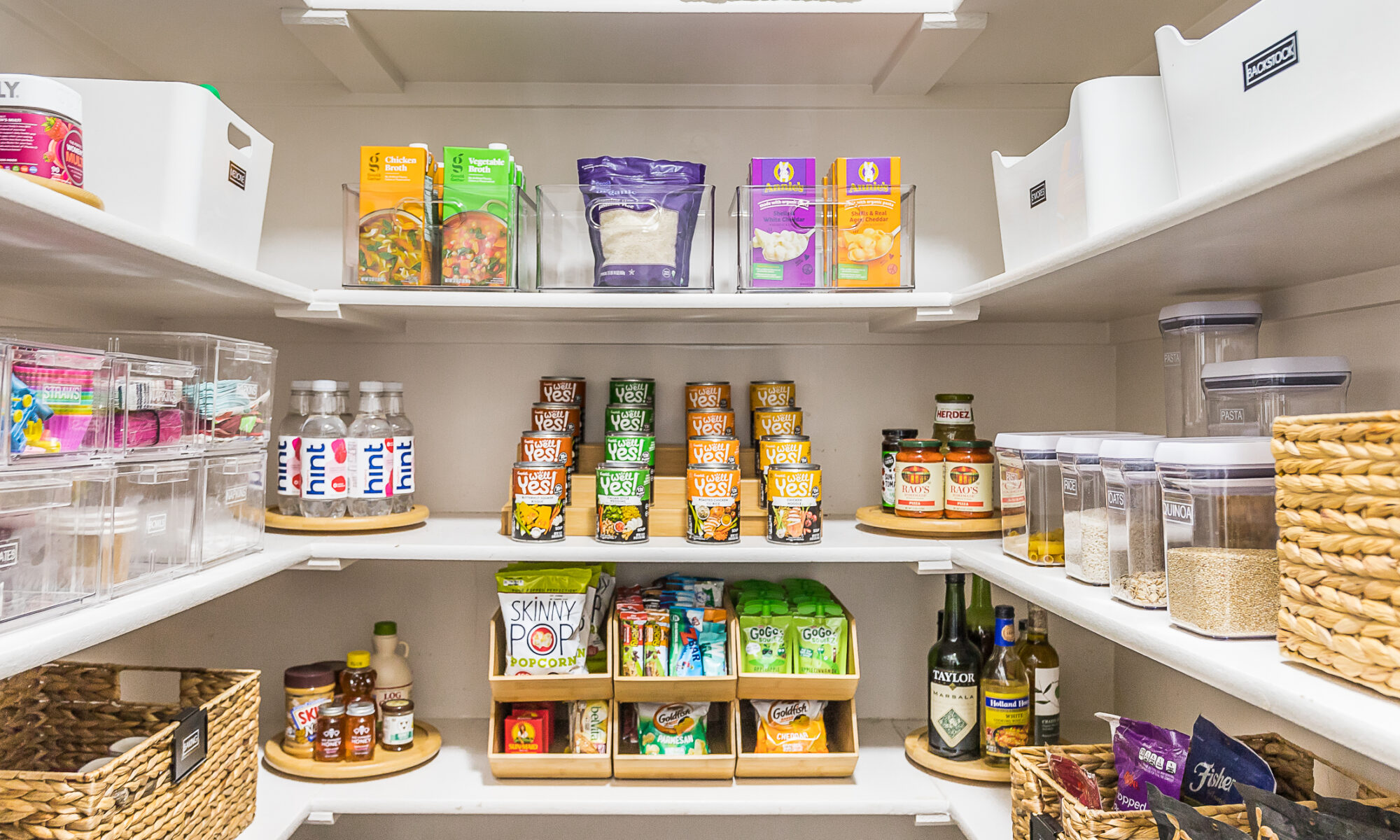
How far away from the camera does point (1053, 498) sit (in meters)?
1.37

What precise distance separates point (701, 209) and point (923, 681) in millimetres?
1183

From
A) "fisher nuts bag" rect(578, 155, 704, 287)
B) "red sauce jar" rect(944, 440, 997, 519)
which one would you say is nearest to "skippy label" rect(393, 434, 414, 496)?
"fisher nuts bag" rect(578, 155, 704, 287)

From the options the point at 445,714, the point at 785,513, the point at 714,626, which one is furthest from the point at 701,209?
the point at 445,714

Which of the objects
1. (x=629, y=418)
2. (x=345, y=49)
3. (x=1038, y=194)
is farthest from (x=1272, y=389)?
(x=345, y=49)

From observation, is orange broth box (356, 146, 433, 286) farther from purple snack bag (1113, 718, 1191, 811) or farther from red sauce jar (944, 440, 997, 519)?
purple snack bag (1113, 718, 1191, 811)

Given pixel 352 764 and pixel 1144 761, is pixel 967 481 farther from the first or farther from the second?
pixel 352 764

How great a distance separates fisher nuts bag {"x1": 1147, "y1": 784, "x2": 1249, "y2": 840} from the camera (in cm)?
87

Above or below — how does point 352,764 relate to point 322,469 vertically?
below

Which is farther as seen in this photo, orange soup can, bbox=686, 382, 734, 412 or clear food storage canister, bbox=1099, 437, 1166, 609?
orange soup can, bbox=686, 382, 734, 412

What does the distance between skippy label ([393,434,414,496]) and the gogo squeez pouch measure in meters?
0.31

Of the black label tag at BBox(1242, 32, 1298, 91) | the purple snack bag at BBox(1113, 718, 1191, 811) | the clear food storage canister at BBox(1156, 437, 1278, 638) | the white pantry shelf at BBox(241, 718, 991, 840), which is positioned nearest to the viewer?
the black label tag at BBox(1242, 32, 1298, 91)

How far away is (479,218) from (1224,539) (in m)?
1.34

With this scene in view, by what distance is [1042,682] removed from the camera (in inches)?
61.6

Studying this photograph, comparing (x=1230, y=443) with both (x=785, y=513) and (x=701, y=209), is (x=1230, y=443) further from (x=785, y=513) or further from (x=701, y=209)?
(x=701, y=209)
